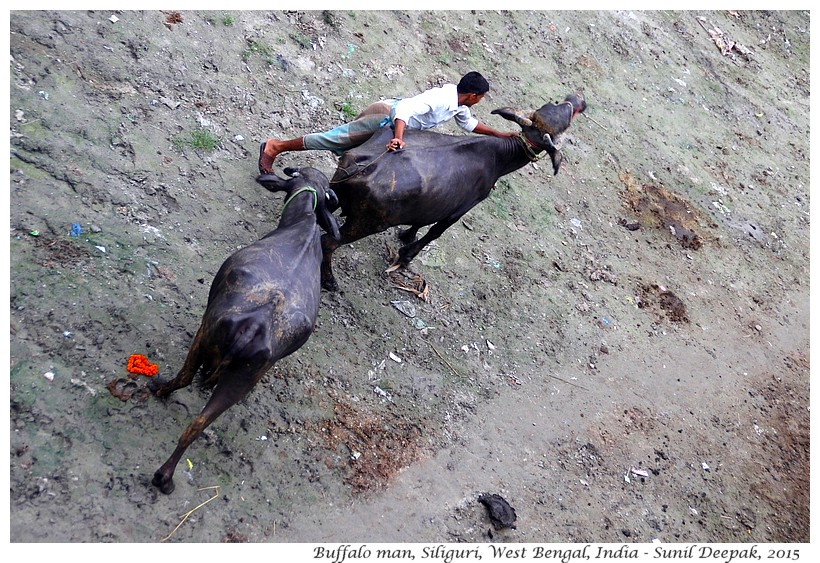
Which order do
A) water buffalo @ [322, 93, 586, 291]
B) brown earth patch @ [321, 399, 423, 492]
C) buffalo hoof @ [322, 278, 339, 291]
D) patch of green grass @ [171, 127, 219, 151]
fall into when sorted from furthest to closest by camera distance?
patch of green grass @ [171, 127, 219, 151] → buffalo hoof @ [322, 278, 339, 291] → water buffalo @ [322, 93, 586, 291] → brown earth patch @ [321, 399, 423, 492]

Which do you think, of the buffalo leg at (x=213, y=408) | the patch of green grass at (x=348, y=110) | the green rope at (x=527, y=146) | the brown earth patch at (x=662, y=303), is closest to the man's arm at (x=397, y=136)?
the green rope at (x=527, y=146)

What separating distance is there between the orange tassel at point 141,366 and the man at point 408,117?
2.15 m

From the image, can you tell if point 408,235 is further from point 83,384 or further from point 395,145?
point 83,384

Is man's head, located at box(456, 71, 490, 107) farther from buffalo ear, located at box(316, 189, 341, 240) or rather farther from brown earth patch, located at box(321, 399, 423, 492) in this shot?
brown earth patch, located at box(321, 399, 423, 492)

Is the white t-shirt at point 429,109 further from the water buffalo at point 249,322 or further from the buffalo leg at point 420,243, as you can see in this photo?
the water buffalo at point 249,322

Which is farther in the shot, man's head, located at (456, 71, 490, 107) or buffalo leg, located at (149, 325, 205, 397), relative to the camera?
man's head, located at (456, 71, 490, 107)

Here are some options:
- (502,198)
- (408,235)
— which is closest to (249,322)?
(408,235)

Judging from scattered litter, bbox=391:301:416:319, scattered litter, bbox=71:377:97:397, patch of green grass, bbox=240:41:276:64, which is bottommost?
scattered litter, bbox=71:377:97:397

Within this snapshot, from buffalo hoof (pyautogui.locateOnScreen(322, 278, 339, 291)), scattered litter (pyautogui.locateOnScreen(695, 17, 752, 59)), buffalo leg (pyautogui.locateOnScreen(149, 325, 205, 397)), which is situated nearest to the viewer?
buffalo leg (pyautogui.locateOnScreen(149, 325, 205, 397))

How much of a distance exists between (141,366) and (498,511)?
107 inches

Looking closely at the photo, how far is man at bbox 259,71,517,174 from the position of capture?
527 cm

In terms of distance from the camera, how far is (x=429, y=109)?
5.36m

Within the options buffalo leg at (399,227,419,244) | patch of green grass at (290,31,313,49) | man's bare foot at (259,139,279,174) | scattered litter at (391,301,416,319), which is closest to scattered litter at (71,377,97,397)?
man's bare foot at (259,139,279,174)

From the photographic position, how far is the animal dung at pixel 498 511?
479 centimetres
